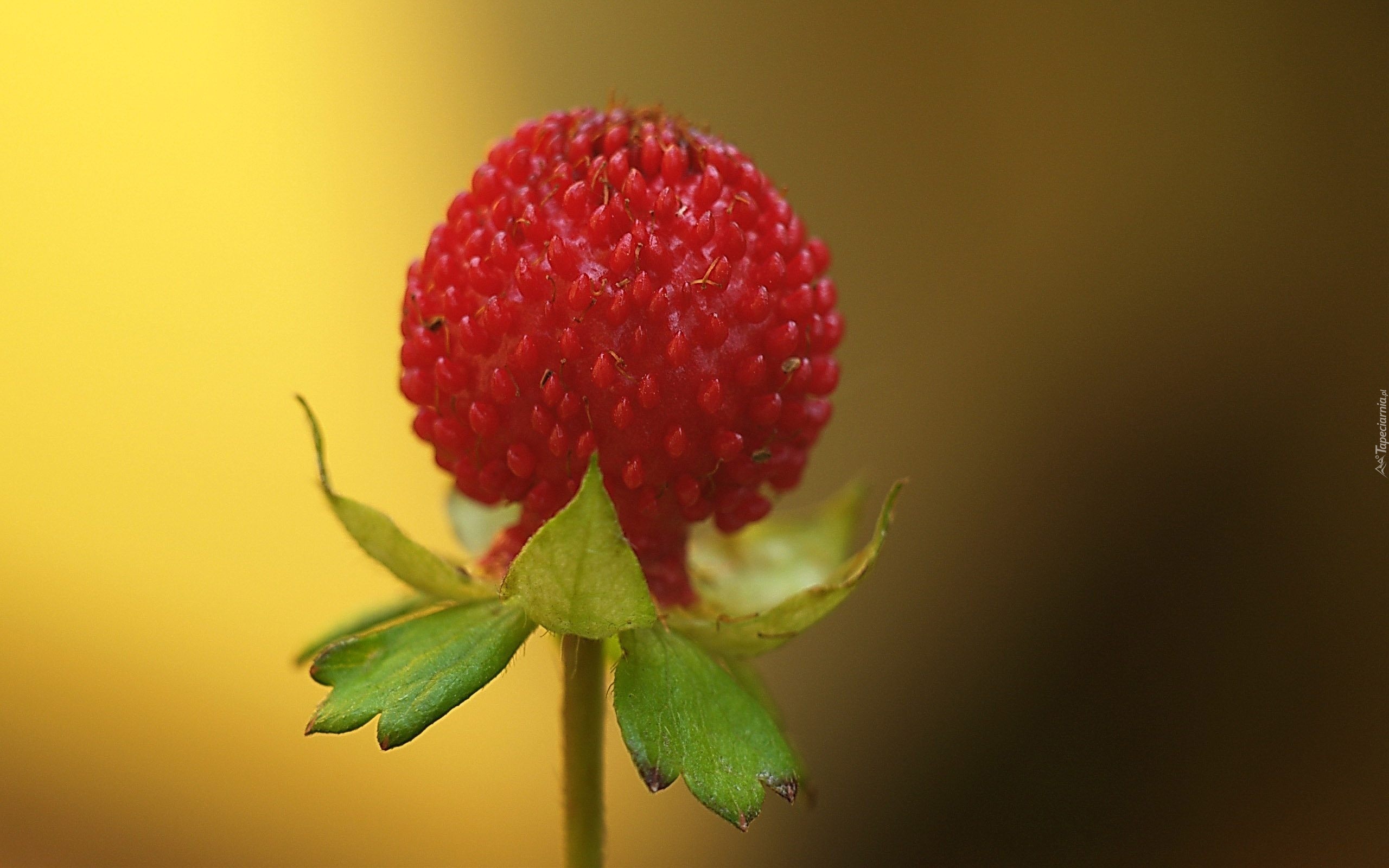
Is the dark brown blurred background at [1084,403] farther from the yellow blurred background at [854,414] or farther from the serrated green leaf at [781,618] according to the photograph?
the serrated green leaf at [781,618]

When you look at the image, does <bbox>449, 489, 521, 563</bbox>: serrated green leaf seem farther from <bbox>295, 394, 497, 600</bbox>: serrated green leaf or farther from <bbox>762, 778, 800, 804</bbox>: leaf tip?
<bbox>762, 778, 800, 804</bbox>: leaf tip

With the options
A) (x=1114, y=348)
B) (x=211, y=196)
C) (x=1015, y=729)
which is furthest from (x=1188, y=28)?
(x=211, y=196)

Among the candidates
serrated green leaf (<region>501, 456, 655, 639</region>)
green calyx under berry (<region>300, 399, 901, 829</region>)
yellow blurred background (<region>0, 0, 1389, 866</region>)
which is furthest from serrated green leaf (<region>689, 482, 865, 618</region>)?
yellow blurred background (<region>0, 0, 1389, 866</region>)

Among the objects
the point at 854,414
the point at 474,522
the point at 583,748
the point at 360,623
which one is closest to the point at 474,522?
the point at 474,522

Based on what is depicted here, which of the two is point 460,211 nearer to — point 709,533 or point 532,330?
point 532,330

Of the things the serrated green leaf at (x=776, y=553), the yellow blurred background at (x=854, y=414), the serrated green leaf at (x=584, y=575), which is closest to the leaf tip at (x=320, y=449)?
the serrated green leaf at (x=584, y=575)
